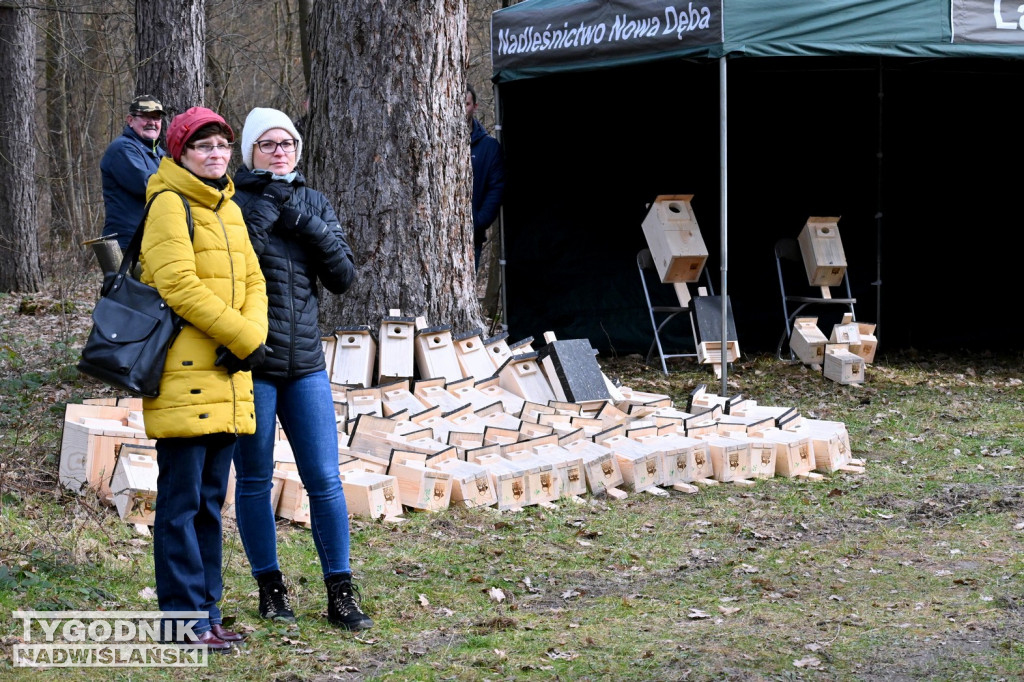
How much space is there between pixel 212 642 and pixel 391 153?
4.43 meters

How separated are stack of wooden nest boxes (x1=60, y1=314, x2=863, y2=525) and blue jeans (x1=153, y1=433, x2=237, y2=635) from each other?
1.57 meters

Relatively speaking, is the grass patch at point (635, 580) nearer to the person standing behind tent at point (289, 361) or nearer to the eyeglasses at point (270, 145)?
the person standing behind tent at point (289, 361)

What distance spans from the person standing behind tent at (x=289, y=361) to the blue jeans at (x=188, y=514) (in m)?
0.20

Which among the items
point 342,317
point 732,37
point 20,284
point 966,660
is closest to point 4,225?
point 20,284

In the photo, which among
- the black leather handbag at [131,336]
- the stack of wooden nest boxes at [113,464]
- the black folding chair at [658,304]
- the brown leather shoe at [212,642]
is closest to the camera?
the black leather handbag at [131,336]

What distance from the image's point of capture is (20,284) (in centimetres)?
1473

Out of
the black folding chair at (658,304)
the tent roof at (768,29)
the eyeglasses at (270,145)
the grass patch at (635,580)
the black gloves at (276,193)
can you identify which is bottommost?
the grass patch at (635,580)

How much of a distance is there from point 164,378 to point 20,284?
12168 millimetres

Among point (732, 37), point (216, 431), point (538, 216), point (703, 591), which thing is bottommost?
point (703, 591)

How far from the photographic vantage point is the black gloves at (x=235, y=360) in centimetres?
373

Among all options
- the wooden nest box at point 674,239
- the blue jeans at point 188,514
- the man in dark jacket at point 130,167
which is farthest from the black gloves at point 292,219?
the wooden nest box at point 674,239

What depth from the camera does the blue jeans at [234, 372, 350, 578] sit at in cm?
403

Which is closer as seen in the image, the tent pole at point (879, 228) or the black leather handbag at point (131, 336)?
the black leather handbag at point (131, 336)

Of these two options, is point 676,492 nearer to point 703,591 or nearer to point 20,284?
point 703,591
